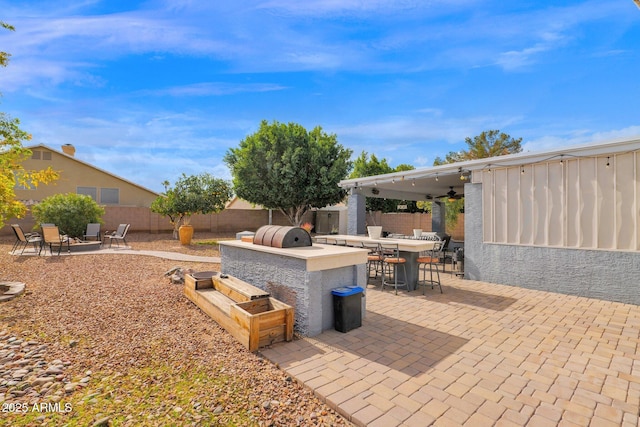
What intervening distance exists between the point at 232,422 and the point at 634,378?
3.59 m

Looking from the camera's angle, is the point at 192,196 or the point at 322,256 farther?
the point at 192,196

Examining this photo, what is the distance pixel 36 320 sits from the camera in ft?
13.4

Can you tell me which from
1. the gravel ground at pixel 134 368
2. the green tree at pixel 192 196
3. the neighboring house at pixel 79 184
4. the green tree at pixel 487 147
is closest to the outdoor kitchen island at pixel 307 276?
the gravel ground at pixel 134 368

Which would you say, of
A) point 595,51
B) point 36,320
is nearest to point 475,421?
point 36,320

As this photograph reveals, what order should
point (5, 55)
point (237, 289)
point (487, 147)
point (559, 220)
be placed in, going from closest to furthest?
point (237, 289) → point (5, 55) → point (559, 220) → point (487, 147)

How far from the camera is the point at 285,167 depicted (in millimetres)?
16094

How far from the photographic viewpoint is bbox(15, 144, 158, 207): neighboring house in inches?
677

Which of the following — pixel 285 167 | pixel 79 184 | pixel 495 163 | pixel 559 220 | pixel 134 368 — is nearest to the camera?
pixel 134 368

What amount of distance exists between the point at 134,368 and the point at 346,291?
2.39 metres

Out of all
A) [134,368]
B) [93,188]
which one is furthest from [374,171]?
[134,368]

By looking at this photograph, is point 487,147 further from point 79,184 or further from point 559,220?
point 79,184

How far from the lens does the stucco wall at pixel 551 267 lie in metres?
5.36

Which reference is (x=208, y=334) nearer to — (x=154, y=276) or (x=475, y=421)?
(x=475, y=421)

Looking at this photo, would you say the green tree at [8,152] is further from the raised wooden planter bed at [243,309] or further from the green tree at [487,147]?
the green tree at [487,147]
